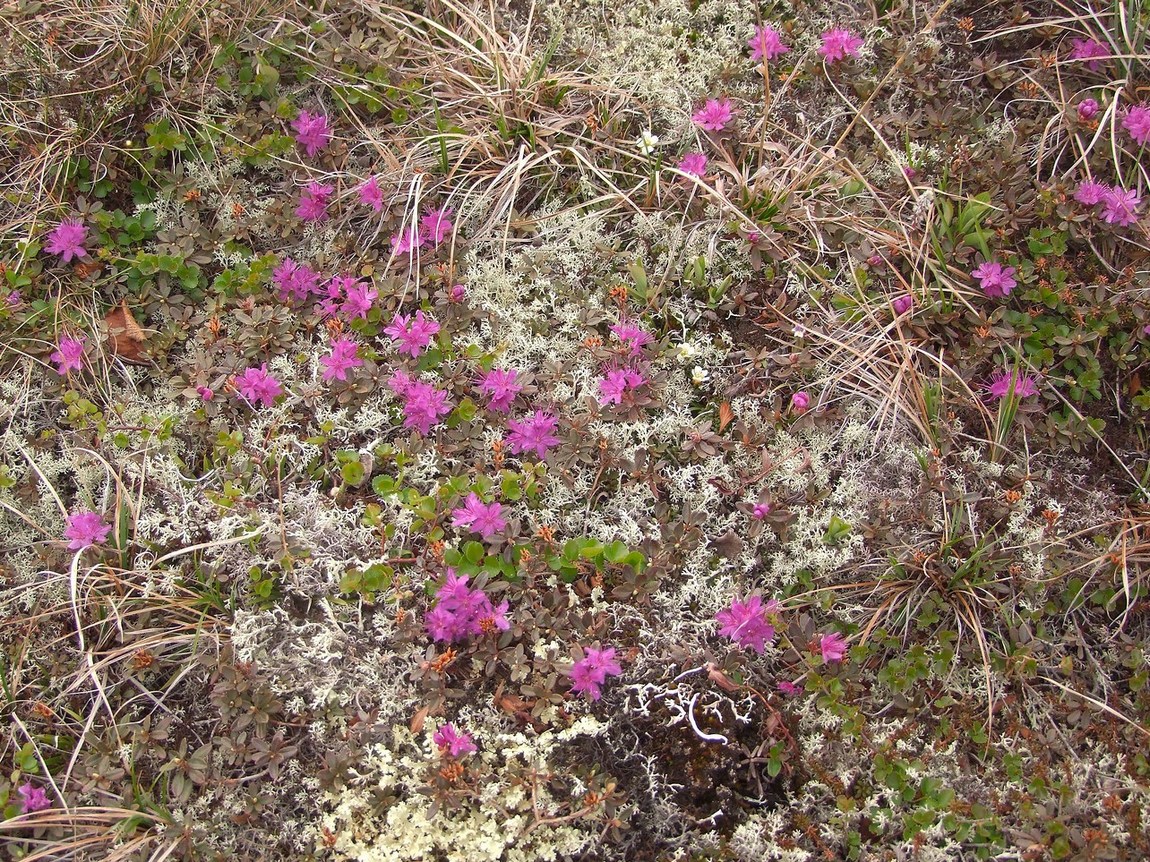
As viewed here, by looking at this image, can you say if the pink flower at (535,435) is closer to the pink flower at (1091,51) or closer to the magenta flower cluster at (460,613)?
the magenta flower cluster at (460,613)

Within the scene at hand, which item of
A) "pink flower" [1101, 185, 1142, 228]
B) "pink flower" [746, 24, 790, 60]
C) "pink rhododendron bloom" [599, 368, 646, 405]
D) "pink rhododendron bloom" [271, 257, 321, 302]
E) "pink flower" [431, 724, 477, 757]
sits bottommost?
"pink flower" [431, 724, 477, 757]

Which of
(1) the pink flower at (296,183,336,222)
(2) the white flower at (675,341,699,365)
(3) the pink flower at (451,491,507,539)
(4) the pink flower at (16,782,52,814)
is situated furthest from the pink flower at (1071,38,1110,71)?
(4) the pink flower at (16,782,52,814)

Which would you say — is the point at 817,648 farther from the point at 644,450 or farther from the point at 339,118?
the point at 339,118

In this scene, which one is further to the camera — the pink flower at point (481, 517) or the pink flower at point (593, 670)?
the pink flower at point (481, 517)

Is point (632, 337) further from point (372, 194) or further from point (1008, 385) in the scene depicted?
point (1008, 385)

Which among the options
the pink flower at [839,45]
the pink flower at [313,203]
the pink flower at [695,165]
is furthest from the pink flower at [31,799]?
the pink flower at [839,45]

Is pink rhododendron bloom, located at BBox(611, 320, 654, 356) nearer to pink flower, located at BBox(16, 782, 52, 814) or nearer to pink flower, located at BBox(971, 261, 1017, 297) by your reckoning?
pink flower, located at BBox(971, 261, 1017, 297)

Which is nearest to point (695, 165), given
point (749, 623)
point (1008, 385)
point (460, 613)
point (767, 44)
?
point (767, 44)
